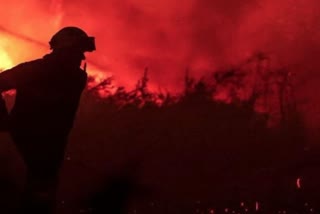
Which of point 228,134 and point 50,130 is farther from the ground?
point 228,134

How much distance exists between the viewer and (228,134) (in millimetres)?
34125

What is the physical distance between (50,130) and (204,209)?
19.9 m

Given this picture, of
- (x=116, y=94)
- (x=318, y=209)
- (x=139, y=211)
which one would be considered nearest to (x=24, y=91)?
(x=139, y=211)

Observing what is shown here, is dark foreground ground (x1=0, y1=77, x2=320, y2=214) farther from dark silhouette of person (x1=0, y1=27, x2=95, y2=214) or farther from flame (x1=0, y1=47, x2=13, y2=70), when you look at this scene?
dark silhouette of person (x1=0, y1=27, x2=95, y2=214)

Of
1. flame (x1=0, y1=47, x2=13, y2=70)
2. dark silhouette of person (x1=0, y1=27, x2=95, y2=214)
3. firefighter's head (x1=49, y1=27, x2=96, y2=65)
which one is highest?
flame (x1=0, y1=47, x2=13, y2=70)

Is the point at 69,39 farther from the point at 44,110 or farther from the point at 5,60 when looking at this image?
the point at 5,60

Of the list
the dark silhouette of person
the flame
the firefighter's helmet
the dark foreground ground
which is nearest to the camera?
the dark silhouette of person

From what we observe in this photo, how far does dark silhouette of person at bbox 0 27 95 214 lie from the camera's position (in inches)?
94.8

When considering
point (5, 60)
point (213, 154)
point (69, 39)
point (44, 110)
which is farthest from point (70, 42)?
point (213, 154)

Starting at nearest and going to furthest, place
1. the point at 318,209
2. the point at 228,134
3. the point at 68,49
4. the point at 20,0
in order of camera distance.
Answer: the point at 68,49 < the point at 20,0 < the point at 318,209 < the point at 228,134

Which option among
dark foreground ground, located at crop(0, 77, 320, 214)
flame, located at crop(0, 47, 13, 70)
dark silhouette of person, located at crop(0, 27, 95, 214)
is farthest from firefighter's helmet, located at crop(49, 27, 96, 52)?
dark foreground ground, located at crop(0, 77, 320, 214)

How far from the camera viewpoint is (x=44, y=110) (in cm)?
256

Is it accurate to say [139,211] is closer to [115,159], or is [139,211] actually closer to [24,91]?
[24,91]

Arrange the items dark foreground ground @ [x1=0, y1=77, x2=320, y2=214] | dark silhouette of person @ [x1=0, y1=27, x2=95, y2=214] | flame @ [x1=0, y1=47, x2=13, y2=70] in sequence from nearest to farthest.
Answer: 1. dark silhouette of person @ [x1=0, y1=27, x2=95, y2=214]
2. flame @ [x1=0, y1=47, x2=13, y2=70]
3. dark foreground ground @ [x1=0, y1=77, x2=320, y2=214]
